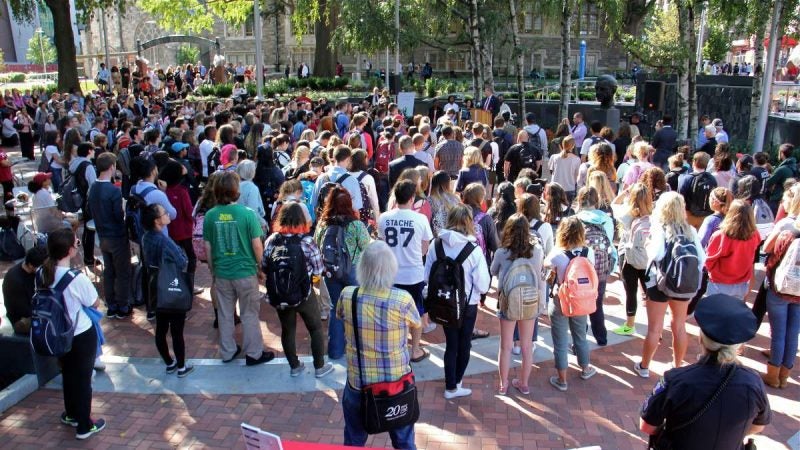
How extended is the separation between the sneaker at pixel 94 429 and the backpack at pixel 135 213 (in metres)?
2.03

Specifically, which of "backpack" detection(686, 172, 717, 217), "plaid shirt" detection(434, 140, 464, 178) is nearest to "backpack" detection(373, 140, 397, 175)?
"plaid shirt" detection(434, 140, 464, 178)

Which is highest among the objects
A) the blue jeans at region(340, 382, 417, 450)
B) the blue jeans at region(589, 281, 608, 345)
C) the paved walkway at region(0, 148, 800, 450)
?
the blue jeans at region(340, 382, 417, 450)

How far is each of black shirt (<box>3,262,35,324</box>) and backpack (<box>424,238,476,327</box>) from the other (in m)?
3.41

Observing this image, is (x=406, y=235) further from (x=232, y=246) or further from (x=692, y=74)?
(x=692, y=74)

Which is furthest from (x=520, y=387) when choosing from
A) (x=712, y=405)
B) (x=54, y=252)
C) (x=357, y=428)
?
(x=54, y=252)

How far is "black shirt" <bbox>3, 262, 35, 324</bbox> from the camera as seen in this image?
5.46 metres

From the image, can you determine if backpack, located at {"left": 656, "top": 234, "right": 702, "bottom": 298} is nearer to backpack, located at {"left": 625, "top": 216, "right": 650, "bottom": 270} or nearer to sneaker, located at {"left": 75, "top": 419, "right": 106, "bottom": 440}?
backpack, located at {"left": 625, "top": 216, "right": 650, "bottom": 270}

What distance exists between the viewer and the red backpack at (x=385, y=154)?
33.1ft

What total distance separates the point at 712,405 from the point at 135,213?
579cm

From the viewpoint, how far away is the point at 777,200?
337 inches

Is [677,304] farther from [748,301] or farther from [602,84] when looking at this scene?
[602,84]

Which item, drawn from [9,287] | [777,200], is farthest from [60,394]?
[777,200]

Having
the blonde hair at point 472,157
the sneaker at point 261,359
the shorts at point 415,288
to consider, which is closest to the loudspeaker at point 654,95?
the blonde hair at point 472,157

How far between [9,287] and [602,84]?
1888 cm
